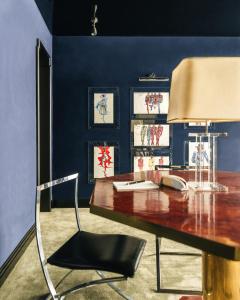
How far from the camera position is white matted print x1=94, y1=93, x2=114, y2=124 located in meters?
4.89

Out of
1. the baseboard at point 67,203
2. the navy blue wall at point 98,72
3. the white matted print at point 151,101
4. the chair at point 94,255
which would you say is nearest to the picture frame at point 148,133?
the navy blue wall at point 98,72

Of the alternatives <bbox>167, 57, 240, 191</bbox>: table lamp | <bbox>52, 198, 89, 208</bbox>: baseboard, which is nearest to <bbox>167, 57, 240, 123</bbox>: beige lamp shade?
<bbox>167, 57, 240, 191</bbox>: table lamp

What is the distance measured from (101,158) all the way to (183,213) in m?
3.86

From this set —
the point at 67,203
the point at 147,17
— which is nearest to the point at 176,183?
the point at 67,203

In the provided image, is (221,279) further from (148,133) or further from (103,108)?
(103,108)

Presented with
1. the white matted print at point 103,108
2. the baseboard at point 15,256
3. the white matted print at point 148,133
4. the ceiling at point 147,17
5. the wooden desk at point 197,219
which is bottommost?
the baseboard at point 15,256

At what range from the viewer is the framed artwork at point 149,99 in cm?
488

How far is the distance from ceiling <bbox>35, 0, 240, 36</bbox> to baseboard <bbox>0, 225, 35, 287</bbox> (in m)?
2.85

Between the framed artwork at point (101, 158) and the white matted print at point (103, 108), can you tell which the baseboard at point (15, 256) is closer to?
the framed artwork at point (101, 158)

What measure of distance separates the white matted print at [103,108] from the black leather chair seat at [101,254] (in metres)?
3.21

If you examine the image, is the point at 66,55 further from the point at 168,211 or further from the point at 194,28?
the point at 168,211

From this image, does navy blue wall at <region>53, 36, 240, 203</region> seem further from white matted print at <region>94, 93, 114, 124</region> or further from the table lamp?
the table lamp

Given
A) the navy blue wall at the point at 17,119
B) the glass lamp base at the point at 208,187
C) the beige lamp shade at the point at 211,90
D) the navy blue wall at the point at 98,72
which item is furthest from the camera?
the navy blue wall at the point at 98,72

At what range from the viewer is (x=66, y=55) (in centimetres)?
487
